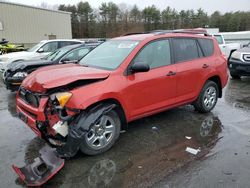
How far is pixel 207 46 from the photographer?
6.15m

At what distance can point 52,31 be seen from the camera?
35281 mm

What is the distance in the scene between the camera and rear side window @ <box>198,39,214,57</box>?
6.02 m

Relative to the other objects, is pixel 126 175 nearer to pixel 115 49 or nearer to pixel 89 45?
pixel 115 49

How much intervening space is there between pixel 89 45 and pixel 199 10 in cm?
5343

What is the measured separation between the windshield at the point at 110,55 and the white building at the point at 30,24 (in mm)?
26326

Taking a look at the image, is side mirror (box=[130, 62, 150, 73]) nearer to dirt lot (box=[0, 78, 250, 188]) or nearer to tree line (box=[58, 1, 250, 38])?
dirt lot (box=[0, 78, 250, 188])

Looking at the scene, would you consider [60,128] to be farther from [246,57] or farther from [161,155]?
[246,57]

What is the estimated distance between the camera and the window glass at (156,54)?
15.8 ft

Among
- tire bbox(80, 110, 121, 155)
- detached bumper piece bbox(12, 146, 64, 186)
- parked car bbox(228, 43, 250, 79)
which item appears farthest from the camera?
parked car bbox(228, 43, 250, 79)

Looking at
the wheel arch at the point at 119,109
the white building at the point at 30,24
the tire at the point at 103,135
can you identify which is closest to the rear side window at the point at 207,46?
the wheel arch at the point at 119,109

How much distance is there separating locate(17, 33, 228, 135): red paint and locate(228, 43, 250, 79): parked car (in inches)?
183

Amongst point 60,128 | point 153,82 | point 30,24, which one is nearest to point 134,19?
point 30,24

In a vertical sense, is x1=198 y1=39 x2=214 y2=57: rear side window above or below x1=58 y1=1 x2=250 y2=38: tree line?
below

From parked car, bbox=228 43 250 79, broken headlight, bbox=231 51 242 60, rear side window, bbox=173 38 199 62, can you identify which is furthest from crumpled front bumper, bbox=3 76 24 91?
broken headlight, bbox=231 51 242 60
